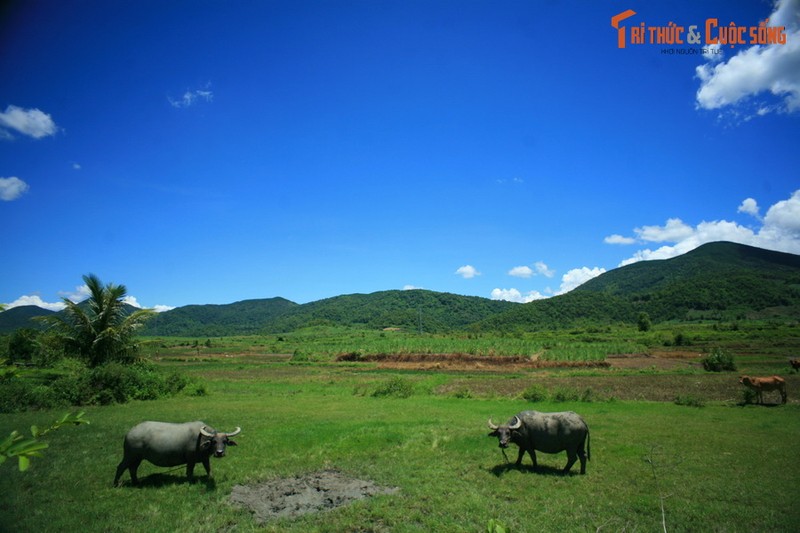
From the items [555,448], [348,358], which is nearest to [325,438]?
[555,448]

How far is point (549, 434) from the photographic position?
12.0 meters

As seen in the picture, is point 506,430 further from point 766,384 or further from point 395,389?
point 766,384

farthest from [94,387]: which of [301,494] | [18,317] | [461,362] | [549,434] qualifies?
[18,317]

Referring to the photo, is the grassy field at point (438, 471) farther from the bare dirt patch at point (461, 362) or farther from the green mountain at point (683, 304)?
the green mountain at point (683, 304)

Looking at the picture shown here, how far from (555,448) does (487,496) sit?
303 centimetres

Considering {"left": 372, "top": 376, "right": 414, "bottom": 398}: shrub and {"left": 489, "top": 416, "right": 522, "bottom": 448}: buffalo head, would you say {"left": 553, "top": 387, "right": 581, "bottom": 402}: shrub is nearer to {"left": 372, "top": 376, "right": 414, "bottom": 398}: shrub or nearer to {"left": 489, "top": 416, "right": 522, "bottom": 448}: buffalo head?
{"left": 372, "top": 376, "right": 414, "bottom": 398}: shrub

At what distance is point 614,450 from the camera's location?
14055 millimetres

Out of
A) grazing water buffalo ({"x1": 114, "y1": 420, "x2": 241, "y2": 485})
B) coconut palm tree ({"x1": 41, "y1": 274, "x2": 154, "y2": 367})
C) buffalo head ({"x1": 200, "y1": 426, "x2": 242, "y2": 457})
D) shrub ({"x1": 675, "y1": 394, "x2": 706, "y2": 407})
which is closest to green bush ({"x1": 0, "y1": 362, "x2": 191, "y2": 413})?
coconut palm tree ({"x1": 41, "y1": 274, "x2": 154, "y2": 367})

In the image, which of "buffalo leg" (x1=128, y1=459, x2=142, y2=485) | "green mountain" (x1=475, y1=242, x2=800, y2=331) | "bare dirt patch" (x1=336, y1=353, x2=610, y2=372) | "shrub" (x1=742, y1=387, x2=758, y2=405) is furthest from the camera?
"green mountain" (x1=475, y1=242, x2=800, y2=331)

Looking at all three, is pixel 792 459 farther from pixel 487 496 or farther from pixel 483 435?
pixel 487 496

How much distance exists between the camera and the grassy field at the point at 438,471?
882 centimetres

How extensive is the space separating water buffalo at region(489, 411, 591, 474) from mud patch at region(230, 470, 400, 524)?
387 cm

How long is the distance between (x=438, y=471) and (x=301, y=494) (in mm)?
3868

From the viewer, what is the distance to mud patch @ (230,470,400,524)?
955 centimetres
